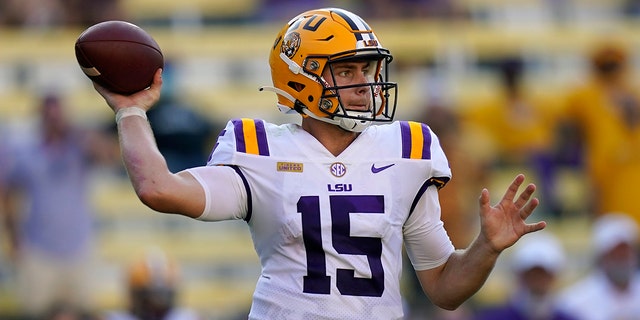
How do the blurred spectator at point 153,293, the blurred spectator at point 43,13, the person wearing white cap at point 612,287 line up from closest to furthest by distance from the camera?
the blurred spectator at point 153,293 < the person wearing white cap at point 612,287 < the blurred spectator at point 43,13

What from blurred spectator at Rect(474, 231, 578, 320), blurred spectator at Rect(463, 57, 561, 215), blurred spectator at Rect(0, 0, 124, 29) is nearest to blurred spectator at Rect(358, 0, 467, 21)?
blurred spectator at Rect(463, 57, 561, 215)

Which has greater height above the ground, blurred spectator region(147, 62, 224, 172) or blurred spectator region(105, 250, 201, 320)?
blurred spectator region(147, 62, 224, 172)

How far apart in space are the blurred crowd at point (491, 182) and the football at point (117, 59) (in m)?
3.29

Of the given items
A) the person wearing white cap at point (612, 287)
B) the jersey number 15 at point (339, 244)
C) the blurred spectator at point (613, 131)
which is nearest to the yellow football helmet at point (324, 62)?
the jersey number 15 at point (339, 244)

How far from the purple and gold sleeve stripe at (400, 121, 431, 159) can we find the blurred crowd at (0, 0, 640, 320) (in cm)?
314

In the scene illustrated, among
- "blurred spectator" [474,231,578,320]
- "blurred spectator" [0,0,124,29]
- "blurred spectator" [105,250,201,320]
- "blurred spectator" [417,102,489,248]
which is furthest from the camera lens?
"blurred spectator" [0,0,124,29]

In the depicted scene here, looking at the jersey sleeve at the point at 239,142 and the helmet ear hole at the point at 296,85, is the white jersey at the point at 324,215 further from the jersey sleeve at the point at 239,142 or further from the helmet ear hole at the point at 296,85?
the helmet ear hole at the point at 296,85

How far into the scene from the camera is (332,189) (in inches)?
155

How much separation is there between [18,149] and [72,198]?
541 millimetres

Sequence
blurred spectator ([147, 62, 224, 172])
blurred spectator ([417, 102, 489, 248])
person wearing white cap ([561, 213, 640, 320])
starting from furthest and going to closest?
blurred spectator ([147, 62, 224, 172]) → blurred spectator ([417, 102, 489, 248]) → person wearing white cap ([561, 213, 640, 320])

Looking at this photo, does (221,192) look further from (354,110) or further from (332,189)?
(354,110)

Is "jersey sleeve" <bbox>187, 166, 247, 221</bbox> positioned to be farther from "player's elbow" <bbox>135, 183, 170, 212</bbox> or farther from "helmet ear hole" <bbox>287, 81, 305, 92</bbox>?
"helmet ear hole" <bbox>287, 81, 305, 92</bbox>

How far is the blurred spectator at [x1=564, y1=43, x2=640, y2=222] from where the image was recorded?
8375mm

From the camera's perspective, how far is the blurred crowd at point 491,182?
7820 mm
